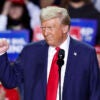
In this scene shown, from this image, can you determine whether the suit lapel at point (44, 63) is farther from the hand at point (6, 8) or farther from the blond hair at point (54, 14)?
the hand at point (6, 8)

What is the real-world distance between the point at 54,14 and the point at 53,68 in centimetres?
45

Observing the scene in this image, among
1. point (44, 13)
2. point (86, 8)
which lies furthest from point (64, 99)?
point (86, 8)

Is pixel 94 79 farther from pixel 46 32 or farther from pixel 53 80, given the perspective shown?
pixel 46 32

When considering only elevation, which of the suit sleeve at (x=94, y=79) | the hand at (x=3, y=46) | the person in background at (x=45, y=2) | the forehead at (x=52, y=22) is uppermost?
the forehead at (x=52, y=22)

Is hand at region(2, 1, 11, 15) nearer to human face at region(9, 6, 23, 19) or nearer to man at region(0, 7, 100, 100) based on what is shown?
human face at region(9, 6, 23, 19)

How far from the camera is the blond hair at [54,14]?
4473 millimetres

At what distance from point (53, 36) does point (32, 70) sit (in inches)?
13.8

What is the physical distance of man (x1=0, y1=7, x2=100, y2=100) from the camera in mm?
4539

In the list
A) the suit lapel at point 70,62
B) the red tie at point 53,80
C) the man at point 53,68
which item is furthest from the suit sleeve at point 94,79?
the red tie at point 53,80

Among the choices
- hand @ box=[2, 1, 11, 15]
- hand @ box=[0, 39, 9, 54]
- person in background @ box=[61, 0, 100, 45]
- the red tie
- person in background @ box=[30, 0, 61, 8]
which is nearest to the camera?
hand @ box=[0, 39, 9, 54]

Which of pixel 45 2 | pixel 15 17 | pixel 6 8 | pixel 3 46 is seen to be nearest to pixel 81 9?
pixel 45 2

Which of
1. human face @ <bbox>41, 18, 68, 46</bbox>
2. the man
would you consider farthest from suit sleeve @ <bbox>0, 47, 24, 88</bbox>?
human face @ <bbox>41, 18, 68, 46</bbox>

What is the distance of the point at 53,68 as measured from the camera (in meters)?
4.60

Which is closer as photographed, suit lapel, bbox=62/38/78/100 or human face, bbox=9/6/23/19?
suit lapel, bbox=62/38/78/100
